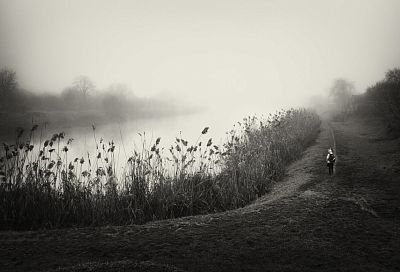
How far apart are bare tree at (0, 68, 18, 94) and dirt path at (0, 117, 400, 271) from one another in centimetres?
4089

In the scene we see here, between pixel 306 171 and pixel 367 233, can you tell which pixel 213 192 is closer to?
pixel 306 171

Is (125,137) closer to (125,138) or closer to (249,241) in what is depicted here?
(125,138)

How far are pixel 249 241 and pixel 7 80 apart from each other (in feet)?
145

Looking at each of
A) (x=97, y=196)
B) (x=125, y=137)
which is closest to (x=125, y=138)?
(x=125, y=137)

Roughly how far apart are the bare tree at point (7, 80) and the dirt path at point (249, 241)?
40894mm

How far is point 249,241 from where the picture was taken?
11.2 feet

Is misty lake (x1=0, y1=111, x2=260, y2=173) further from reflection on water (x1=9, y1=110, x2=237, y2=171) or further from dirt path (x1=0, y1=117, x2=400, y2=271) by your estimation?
dirt path (x1=0, y1=117, x2=400, y2=271)

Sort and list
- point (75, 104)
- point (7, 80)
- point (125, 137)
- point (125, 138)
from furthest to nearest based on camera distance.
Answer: point (75, 104), point (7, 80), point (125, 137), point (125, 138)

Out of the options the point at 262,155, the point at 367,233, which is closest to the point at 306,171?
the point at 262,155

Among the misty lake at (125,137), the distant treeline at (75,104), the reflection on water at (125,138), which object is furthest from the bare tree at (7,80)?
the reflection on water at (125,138)

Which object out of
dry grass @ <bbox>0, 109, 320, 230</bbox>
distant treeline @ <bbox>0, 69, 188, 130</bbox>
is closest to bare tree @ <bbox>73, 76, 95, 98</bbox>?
distant treeline @ <bbox>0, 69, 188, 130</bbox>

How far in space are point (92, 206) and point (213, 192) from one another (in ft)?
9.10

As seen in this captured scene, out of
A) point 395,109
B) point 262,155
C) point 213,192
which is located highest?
point 395,109

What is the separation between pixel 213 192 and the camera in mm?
6996
